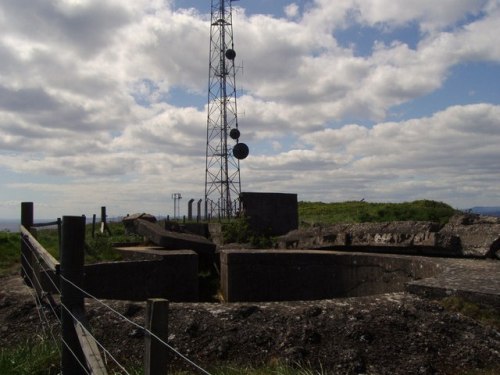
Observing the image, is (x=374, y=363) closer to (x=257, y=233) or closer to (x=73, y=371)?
(x=73, y=371)

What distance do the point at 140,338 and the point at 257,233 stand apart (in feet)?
30.8

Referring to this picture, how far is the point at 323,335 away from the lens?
468 centimetres

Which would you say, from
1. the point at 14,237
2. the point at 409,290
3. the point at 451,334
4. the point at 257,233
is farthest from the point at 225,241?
the point at 451,334

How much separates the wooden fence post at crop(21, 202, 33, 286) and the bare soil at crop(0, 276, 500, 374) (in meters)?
1.82

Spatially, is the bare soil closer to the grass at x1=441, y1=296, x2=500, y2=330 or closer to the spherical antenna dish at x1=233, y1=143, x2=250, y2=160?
the grass at x1=441, y1=296, x2=500, y2=330

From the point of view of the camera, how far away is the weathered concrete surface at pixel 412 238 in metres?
8.19

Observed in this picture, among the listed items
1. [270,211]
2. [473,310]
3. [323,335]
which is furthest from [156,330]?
[270,211]

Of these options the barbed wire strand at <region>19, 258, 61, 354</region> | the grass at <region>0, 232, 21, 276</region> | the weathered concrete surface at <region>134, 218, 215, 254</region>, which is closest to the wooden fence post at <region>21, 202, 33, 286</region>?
the barbed wire strand at <region>19, 258, 61, 354</region>

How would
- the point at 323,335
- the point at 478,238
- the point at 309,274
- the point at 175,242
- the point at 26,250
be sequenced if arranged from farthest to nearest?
the point at 175,242 → the point at 309,274 → the point at 478,238 → the point at 26,250 → the point at 323,335

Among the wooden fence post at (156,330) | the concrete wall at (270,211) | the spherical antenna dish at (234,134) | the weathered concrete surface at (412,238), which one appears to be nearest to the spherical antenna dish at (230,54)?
the spherical antenna dish at (234,134)

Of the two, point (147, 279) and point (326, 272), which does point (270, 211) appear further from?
point (147, 279)

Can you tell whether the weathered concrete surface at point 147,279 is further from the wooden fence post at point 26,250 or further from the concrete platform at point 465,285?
the concrete platform at point 465,285

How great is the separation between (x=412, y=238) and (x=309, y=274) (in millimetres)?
1762

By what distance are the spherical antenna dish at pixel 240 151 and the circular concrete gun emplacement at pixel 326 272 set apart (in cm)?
1565
